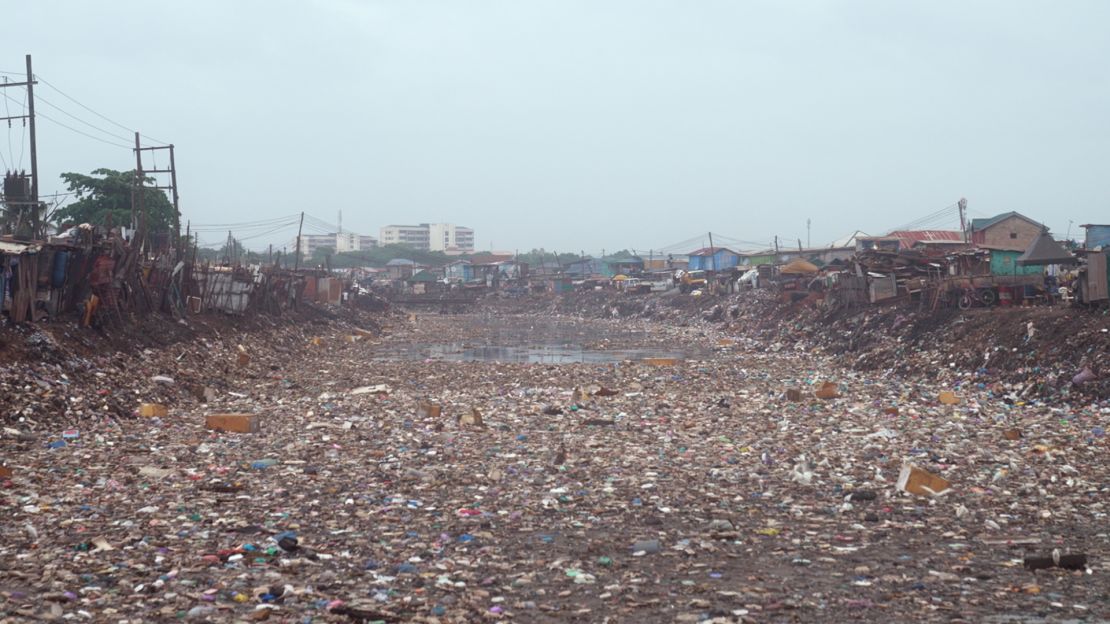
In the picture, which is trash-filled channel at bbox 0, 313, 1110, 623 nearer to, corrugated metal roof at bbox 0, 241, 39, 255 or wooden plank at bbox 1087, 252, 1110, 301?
corrugated metal roof at bbox 0, 241, 39, 255

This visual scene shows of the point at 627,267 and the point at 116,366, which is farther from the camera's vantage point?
the point at 627,267

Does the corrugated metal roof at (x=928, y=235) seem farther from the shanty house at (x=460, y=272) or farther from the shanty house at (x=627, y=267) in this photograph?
the shanty house at (x=460, y=272)

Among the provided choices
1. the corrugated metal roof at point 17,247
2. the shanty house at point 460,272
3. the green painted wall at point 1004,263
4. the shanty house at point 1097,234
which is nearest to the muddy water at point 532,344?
the green painted wall at point 1004,263

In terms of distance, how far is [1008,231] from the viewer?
45281mm

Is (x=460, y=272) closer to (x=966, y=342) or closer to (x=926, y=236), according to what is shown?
(x=926, y=236)

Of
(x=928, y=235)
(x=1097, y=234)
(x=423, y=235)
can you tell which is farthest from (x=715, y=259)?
(x=423, y=235)

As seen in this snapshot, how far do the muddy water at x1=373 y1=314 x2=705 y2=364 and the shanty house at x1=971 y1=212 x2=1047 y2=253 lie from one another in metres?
17.9

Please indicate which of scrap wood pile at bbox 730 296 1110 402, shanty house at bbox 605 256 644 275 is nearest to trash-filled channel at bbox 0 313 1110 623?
scrap wood pile at bbox 730 296 1110 402

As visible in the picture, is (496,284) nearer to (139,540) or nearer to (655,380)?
(655,380)

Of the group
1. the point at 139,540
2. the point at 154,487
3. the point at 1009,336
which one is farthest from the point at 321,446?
the point at 1009,336

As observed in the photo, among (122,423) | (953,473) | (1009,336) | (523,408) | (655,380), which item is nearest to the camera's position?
(953,473)

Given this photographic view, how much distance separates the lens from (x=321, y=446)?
9922 millimetres

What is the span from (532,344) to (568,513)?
23.5m

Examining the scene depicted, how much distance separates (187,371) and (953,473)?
11.8m
